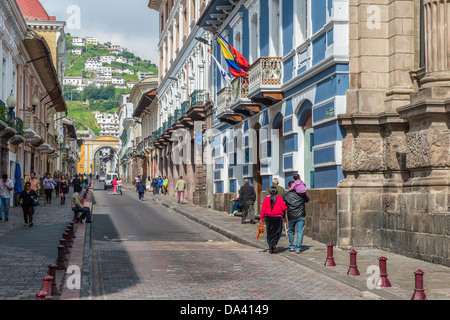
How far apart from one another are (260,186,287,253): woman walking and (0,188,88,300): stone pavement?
443 cm

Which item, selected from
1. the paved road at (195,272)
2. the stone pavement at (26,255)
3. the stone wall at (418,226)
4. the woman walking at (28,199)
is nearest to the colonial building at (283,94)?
the stone wall at (418,226)

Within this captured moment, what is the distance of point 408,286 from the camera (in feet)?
30.6

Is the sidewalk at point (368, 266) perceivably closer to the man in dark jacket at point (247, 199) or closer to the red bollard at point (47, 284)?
the man in dark jacket at point (247, 199)

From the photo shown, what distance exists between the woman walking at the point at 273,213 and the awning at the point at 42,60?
20212mm

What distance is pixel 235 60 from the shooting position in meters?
21.4

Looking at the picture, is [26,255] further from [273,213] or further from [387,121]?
[387,121]

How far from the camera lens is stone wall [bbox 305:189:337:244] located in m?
14.6

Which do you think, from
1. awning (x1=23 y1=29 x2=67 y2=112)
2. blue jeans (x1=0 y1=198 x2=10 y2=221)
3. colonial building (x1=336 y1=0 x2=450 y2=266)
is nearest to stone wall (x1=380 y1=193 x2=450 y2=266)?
colonial building (x1=336 y1=0 x2=450 y2=266)

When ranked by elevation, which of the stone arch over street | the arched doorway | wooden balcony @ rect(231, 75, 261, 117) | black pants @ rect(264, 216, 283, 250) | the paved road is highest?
the stone arch over street

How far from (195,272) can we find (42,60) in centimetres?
2628

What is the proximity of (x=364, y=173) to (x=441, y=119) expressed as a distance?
7.99ft

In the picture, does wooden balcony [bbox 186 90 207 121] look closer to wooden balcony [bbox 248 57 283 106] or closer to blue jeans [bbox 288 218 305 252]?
wooden balcony [bbox 248 57 283 106]

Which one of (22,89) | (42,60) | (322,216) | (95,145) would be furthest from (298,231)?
(95,145)

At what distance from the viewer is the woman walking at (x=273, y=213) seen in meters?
13.4
